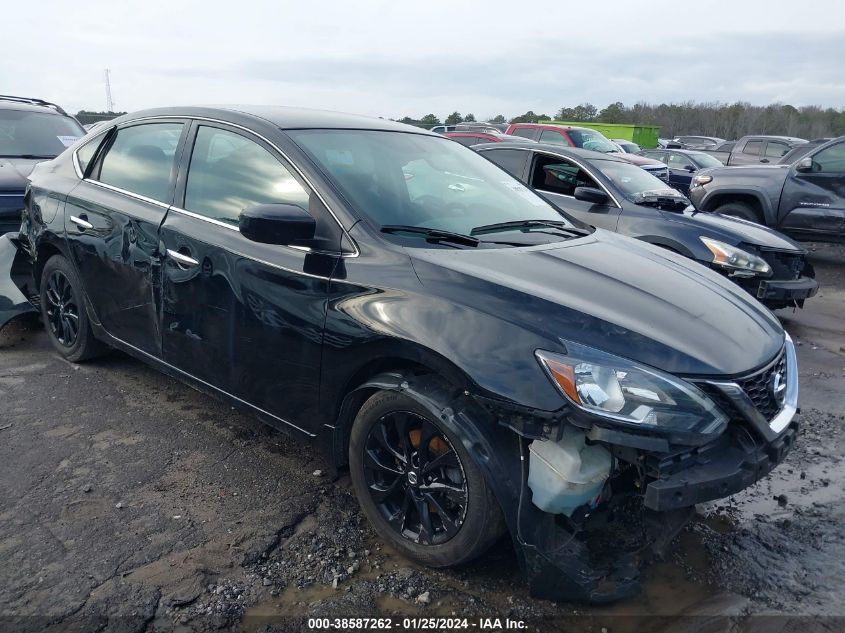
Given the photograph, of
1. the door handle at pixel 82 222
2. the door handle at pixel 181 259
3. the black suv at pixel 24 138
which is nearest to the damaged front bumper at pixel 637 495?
the door handle at pixel 181 259

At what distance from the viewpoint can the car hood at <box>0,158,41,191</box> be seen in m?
6.21

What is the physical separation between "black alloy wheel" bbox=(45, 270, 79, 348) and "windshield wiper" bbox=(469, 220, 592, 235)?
2.74 m

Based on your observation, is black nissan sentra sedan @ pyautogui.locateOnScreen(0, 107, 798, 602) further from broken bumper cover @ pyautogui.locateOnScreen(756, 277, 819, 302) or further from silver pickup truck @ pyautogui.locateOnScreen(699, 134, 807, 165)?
silver pickup truck @ pyautogui.locateOnScreen(699, 134, 807, 165)

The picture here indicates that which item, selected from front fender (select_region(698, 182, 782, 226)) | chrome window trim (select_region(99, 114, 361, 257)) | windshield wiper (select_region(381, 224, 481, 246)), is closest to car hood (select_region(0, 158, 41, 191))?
chrome window trim (select_region(99, 114, 361, 257))

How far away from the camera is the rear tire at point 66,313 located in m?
4.38

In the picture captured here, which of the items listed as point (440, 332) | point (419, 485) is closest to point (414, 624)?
point (419, 485)

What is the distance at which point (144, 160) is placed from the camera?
393 centimetres

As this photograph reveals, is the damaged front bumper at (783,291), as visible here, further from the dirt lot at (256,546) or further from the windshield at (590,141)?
the windshield at (590,141)

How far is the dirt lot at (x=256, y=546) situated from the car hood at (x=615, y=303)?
2.91 feet

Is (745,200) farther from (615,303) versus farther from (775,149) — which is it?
(775,149)

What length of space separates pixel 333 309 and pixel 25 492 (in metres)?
1.72

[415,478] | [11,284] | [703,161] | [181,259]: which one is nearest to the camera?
[415,478]

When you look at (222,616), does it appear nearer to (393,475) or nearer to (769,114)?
(393,475)

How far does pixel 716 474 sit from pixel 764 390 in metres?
0.46
